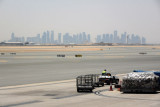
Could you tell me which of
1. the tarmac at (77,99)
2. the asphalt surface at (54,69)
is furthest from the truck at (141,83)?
the asphalt surface at (54,69)

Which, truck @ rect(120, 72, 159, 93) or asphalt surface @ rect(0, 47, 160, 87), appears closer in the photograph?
truck @ rect(120, 72, 159, 93)

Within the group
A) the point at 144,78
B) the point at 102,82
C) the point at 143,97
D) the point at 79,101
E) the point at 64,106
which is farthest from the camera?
the point at 102,82

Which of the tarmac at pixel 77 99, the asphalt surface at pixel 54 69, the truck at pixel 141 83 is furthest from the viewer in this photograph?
the asphalt surface at pixel 54 69

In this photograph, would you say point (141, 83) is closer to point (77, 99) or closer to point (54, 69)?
point (77, 99)

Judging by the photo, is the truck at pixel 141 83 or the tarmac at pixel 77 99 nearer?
the tarmac at pixel 77 99

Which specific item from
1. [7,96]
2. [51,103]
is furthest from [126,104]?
[7,96]

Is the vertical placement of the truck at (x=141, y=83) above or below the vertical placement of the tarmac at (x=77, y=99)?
above

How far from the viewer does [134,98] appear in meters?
27.6

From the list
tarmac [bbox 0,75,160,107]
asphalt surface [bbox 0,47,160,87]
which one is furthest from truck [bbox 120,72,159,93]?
asphalt surface [bbox 0,47,160,87]

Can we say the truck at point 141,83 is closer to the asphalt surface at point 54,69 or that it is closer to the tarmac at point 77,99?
the tarmac at point 77,99

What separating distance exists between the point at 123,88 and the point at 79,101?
6521mm

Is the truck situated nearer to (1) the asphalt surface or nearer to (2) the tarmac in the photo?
(2) the tarmac

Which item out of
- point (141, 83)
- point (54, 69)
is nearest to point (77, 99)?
point (141, 83)

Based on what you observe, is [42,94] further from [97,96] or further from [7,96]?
[97,96]
